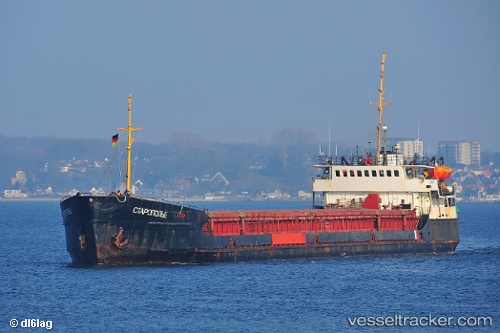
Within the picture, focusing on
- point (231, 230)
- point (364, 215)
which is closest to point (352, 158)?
point (364, 215)

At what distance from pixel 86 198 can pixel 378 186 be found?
2443 centimetres

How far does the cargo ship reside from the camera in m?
53.0

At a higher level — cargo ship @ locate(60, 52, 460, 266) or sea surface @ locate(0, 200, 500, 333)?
cargo ship @ locate(60, 52, 460, 266)

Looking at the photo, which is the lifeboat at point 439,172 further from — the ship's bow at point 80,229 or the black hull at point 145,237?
the ship's bow at point 80,229

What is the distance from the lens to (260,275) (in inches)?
2117

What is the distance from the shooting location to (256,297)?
47219mm

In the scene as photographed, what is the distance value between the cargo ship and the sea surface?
2.98ft

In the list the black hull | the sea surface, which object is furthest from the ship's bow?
the sea surface

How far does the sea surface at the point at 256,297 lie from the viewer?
41219 millimetres

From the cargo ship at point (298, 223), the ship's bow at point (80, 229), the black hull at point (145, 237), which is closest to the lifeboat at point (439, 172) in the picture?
the cargo ship at point (298, 223)

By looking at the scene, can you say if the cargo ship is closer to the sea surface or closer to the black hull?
the black hull

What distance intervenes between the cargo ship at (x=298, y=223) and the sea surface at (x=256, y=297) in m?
0.91

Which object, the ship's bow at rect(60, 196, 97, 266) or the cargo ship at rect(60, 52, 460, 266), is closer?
the ship's bow at rect(60, 196, 97, 266)

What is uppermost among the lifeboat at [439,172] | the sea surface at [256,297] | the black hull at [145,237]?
the lifeboat at [439,172]
